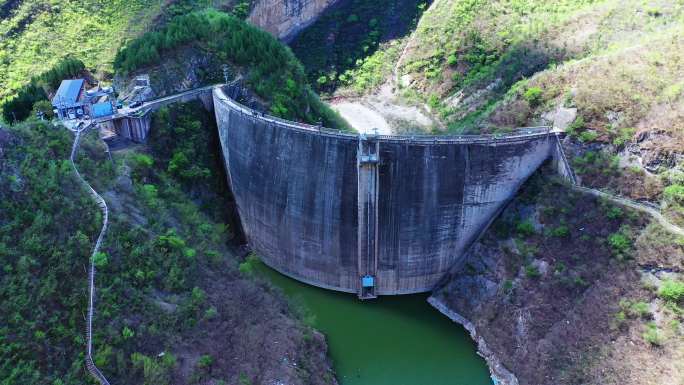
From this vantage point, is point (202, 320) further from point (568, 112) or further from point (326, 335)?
point (568, 112)

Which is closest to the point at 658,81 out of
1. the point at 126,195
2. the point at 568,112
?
the point at 568,112

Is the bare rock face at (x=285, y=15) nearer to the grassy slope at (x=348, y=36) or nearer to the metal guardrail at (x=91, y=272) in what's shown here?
the grassy slope at (x=348, y=36)

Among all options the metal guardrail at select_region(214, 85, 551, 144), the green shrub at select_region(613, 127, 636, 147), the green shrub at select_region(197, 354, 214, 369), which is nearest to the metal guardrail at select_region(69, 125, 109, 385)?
the green shrub at select_region(197, 354, 214, 369)

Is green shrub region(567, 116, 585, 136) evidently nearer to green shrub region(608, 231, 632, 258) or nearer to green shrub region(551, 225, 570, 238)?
green shrub region(551, 225, 570, 238)

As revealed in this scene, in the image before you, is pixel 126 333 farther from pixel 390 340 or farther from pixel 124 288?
pixel 390 340

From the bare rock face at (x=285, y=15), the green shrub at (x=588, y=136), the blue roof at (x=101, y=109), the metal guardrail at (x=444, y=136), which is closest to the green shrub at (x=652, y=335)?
the green shrub at (x=588, y=136)

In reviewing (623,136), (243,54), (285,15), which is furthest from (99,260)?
(285,15)
